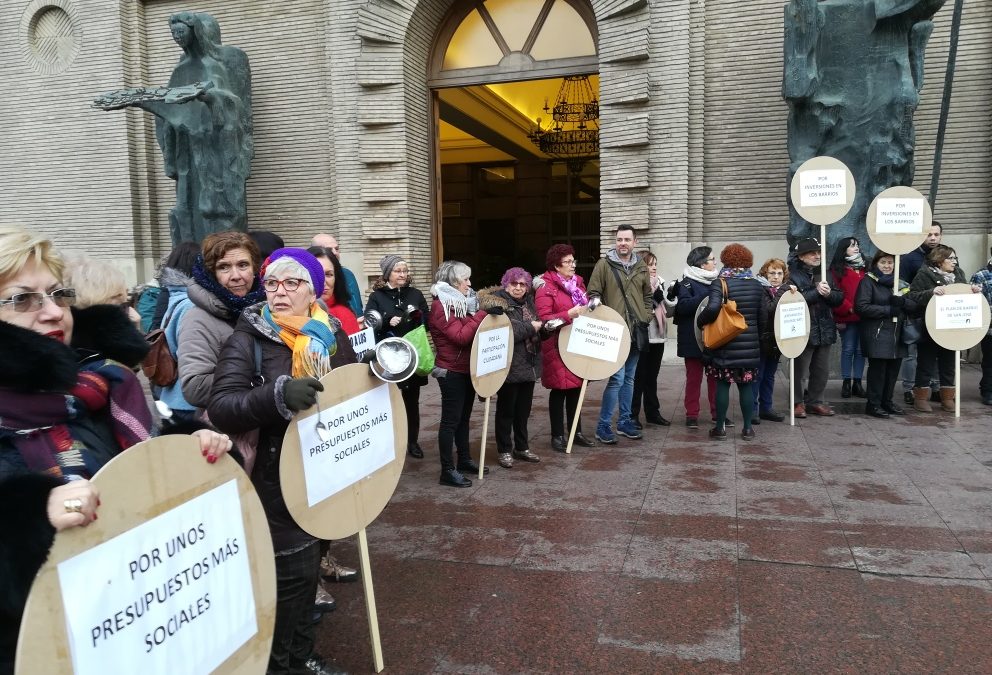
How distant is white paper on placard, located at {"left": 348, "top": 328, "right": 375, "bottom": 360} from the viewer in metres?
5.02

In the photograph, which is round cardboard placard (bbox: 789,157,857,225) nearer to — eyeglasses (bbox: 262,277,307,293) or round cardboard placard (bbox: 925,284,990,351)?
round cardboard placard (bbox: 925,284,990,351)

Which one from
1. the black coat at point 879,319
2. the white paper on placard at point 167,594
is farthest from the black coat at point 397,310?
the black coat at point 879,319

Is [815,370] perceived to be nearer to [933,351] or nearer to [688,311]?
[933,351]

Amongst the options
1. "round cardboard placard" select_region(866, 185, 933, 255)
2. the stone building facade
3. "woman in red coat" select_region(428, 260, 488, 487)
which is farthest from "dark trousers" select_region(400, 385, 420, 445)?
the stone building facade

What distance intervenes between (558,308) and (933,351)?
430 cm

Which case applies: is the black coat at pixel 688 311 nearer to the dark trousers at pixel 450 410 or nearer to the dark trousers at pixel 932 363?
the dark trousers at pixel 450 410

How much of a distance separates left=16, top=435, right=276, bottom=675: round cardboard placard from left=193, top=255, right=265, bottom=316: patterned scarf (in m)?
1.14

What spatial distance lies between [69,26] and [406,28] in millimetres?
6831

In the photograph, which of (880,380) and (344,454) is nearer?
(344,454)

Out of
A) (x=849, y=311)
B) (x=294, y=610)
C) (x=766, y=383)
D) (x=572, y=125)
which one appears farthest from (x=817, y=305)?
(x=572, y=125)

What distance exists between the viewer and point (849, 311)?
7.99m

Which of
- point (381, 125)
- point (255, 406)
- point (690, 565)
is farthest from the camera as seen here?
point (381, 125)

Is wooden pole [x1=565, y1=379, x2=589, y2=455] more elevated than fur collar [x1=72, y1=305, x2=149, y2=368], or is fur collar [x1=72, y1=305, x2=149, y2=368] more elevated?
fur collar [x1=72, y1=305, x2=149, y2=368]

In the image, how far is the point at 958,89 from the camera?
10281 millimetres
